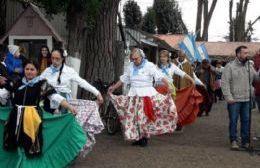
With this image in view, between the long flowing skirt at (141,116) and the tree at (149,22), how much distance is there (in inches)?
1713

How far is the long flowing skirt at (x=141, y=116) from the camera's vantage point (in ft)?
37.0

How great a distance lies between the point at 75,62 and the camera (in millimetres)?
12188

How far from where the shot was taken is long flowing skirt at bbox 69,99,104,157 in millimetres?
9219

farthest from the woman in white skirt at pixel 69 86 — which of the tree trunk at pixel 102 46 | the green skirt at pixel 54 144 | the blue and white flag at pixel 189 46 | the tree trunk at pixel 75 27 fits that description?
the blue and white flag at pixel 189 46

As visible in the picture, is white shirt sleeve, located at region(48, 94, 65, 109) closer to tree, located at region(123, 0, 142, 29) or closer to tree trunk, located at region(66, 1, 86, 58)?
tree trunk, located at region(66, 1, 86, 58)

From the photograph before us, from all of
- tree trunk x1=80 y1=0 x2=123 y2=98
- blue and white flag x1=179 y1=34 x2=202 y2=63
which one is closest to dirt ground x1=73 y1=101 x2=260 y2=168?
tree trunk x1=80 y1=0 x2=123 y2=98

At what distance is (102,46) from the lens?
1412 cm

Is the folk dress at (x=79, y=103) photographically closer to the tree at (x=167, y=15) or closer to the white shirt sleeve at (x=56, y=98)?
the white shirt sleeve at (x=56, y=98)

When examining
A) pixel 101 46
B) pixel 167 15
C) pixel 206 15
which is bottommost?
pixel 101 46

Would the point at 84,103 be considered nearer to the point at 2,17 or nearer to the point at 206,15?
the point at 2,17

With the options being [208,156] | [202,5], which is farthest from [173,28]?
[208,156]

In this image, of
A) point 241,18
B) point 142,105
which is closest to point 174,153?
point 142,105

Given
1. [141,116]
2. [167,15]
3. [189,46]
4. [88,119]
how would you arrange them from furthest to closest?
[167,15] → [189,46] → [141,116] → [88,119]

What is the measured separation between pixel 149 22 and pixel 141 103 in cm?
4550
